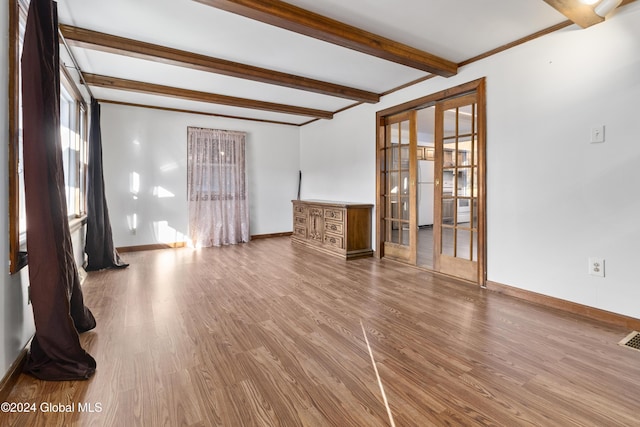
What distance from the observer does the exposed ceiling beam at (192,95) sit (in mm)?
3943

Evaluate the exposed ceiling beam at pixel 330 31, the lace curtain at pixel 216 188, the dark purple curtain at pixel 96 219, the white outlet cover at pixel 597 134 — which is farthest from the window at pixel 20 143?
the white outlet cover at pixel 597 134

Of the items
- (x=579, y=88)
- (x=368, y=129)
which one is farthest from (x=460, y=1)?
(x=368, y=129)

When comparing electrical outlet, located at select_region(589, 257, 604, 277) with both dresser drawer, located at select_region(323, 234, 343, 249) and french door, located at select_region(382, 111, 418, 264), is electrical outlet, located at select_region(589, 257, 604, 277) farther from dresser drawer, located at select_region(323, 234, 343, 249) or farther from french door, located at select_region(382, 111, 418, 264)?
dresser drawer, located at select_region(323, 234, 343, 249)

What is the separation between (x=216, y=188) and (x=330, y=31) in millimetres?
4100

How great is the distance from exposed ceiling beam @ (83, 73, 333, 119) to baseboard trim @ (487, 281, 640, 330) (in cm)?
403

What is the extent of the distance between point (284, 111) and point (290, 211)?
7.77 feet

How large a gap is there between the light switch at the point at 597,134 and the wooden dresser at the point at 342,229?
2.80 metres

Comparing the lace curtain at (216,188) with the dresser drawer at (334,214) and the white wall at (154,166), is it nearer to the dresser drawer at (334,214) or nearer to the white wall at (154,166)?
the white wall at (154,166)

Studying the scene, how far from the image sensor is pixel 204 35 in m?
2.88

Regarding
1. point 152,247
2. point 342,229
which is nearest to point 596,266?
point 342,229

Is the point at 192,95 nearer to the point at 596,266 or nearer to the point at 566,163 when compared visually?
the point at 566,163

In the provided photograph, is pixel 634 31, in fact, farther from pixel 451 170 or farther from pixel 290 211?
pixel 290 211

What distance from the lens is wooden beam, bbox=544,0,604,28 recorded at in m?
2.17

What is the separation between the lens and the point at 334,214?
4.96 meters
